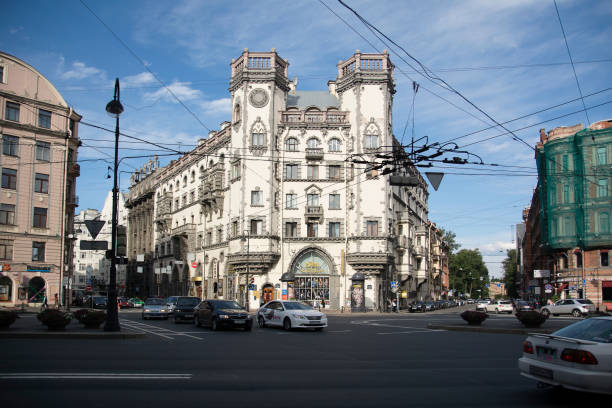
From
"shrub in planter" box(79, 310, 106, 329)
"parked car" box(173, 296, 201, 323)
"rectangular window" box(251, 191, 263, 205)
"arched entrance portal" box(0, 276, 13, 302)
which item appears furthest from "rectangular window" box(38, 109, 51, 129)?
"shrub in planter" box(79, 310, 106, 329)

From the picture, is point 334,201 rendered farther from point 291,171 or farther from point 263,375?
point 263,375

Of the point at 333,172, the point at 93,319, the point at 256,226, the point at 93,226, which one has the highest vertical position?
the point at 333,172

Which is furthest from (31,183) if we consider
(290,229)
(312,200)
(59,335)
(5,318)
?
(59,335)

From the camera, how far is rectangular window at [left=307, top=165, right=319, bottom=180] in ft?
183

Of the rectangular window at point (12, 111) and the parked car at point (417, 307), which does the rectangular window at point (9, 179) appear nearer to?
the rectangular window at point (12, 111)

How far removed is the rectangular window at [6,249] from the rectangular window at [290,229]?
80.8 feet

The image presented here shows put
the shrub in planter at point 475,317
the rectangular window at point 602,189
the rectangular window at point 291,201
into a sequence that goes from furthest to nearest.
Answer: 1. the rectangular window at point 291,201
2. the rectangular window at point 602,189
3. the shrub in planter at point 475,317

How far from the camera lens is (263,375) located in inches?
439

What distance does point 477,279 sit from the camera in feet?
469

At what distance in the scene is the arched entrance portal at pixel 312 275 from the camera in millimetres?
54688

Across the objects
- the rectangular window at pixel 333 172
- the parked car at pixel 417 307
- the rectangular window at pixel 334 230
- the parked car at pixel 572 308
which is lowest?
the parked car at pixel 417 307

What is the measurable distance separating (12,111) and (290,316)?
34538mm

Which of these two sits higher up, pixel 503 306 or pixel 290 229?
pixel 290 229

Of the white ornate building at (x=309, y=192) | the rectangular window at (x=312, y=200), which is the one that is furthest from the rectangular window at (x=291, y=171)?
Answer: the rectangular window at (x=312, y=200)
